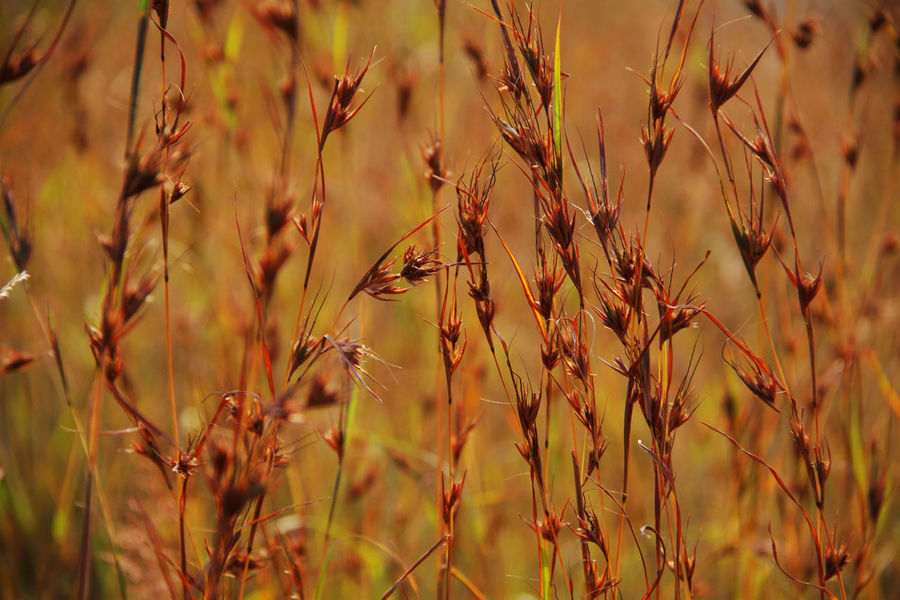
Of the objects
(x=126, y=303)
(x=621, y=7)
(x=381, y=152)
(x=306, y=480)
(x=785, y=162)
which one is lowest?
(x=306, y=480)

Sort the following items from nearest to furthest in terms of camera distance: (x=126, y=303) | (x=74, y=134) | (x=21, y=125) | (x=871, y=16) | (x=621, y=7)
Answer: (x=126, y=303), (x=871, y=16), (x=74, y=134), (x=21, y=125), (x=621, y=7)

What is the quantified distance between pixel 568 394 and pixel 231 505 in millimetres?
425

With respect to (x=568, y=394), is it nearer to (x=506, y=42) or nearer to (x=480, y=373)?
(x=506, y=42)

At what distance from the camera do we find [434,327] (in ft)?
5.75

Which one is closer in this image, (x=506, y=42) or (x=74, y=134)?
(x=506, y=42)

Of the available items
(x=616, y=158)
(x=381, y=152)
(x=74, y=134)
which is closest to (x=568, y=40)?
(x=616, y=158)

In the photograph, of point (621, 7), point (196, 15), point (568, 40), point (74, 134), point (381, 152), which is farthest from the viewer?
point (621, 7)

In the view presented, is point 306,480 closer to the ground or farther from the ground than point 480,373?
closer to the ground

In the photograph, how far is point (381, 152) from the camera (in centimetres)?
333

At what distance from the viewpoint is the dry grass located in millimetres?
784

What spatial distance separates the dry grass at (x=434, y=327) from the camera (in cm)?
78

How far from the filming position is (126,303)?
0.77 m

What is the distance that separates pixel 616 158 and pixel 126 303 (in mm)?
3054

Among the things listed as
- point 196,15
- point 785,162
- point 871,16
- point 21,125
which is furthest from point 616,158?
point 21,125
